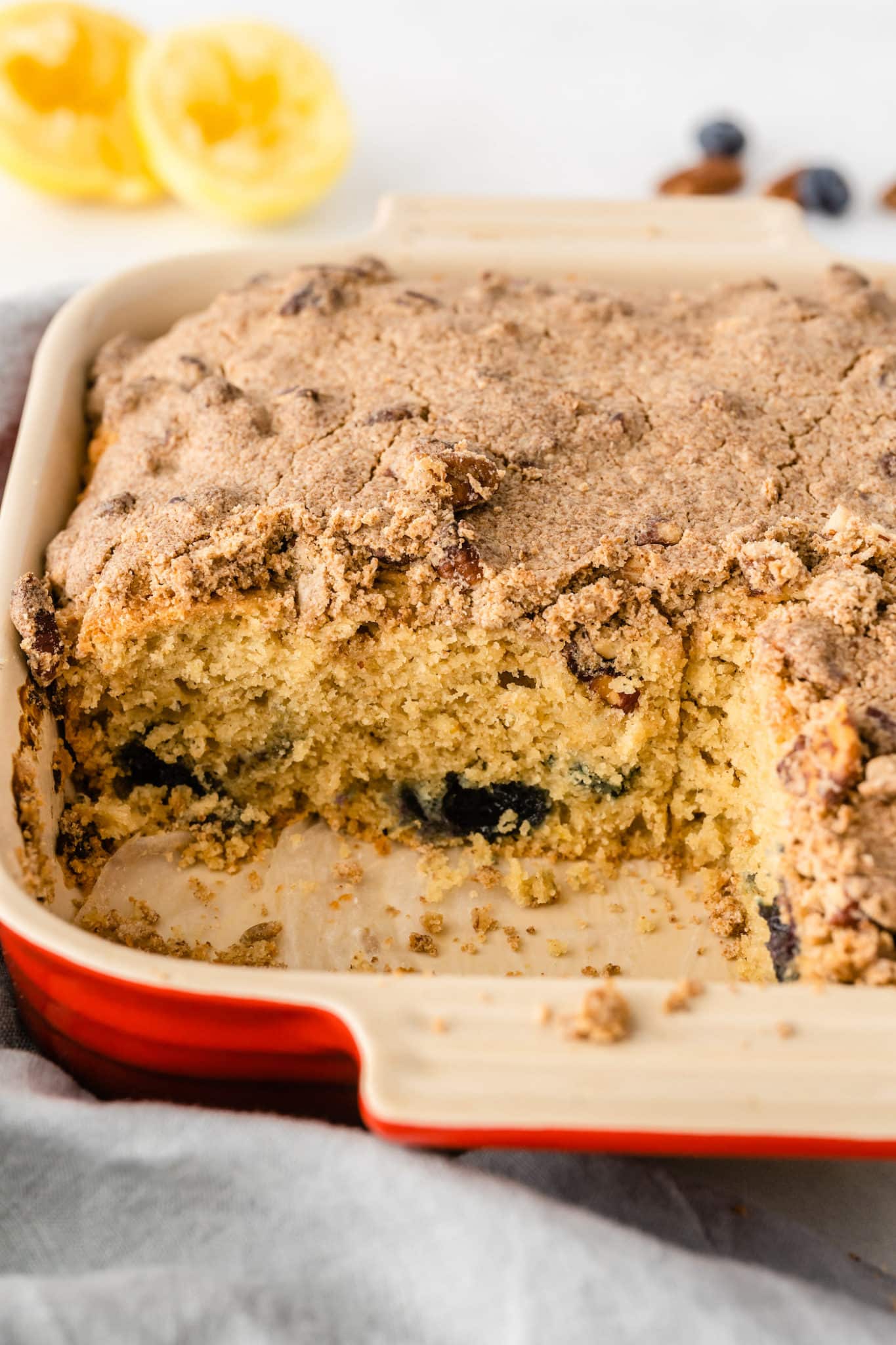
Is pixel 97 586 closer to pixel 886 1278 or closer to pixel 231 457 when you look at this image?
pixel 231 457

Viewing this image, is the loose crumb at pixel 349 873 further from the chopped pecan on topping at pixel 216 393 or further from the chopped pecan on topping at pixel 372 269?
the chopped pecan on topping at pixel 372 269

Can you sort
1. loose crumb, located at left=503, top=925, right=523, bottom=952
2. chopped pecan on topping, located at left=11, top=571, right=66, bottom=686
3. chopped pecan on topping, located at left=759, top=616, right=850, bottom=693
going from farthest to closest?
loose crumb, located at left=503, top=925, right=523, bottom=952 < chopped pecan on topping, located at left=11, top=571, right=66, bottom=686 < chopped pecan on topping, located at left=759, top=616, right=850, bottom=693

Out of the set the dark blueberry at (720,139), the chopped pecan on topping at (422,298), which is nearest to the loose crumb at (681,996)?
the chopped pecan on topping at (422,298)

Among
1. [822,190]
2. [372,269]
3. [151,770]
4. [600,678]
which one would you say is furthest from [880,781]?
[822,190]

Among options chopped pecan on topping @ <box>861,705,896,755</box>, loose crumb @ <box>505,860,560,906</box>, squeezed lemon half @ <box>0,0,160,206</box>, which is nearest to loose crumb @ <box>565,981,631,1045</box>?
chopped pecan on topping @ <box>861,705,896,755</box>

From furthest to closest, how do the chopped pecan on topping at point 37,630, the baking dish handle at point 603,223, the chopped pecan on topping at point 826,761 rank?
the baking dish handle at point 603,223, the chopped pecan on topping at point 37,630, the chopped pecan on topping at point 826,761

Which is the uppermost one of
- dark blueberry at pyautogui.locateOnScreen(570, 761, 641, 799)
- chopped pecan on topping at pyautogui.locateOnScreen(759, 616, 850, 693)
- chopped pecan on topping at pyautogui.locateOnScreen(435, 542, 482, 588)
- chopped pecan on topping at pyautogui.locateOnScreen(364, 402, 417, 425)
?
chopped pecan on topping at pyautogui.locateOnScreen(364, 402, 417, 425)

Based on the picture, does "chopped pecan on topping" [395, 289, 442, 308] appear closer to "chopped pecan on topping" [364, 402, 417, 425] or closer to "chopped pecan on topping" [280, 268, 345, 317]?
"chopped pecan on topping" [280, 268, 345, 317]
